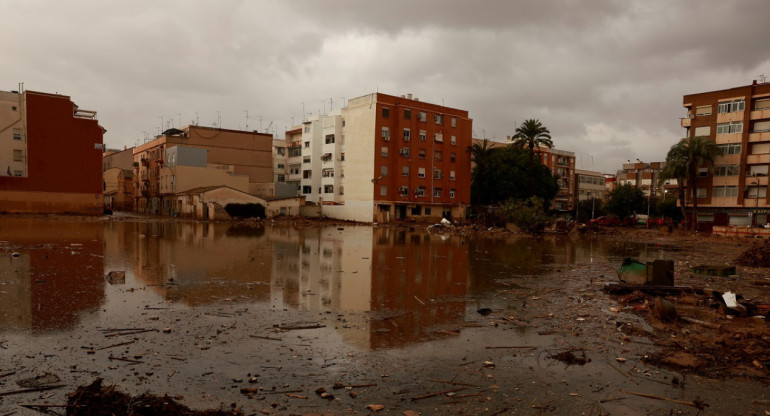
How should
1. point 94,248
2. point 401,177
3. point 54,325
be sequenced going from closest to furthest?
point 54,325
point 94,248
point 401,177

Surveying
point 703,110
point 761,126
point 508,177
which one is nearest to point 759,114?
point 761,126

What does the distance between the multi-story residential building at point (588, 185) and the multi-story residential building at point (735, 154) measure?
4889 centimetres

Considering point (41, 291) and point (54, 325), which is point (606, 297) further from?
point (41, 291)

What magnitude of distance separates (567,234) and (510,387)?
44708 mm

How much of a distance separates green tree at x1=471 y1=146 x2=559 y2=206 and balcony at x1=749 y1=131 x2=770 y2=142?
87.7 ft

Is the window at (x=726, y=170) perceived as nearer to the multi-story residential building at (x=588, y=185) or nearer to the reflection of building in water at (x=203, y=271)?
the multi-story residential building at (x=588, y=185)

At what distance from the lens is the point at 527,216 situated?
46125 mm

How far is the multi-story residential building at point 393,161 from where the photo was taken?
64062mm

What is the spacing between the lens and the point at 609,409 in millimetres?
5883

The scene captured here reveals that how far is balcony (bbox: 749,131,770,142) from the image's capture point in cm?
5659

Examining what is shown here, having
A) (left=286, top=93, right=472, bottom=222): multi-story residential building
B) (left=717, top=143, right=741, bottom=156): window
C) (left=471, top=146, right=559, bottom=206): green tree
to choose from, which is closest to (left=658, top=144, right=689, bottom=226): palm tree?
(left=717, top=143, right=741, bottom=156): window

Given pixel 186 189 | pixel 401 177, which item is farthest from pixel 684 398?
pixel 186 189

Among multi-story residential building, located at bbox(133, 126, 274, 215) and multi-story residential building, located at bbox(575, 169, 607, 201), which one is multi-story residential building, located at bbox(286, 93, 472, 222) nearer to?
multi-story residential building, located at bbox(133, 126, 274, 215)

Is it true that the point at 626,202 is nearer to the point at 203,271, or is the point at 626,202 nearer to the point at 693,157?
the point at 693,157
